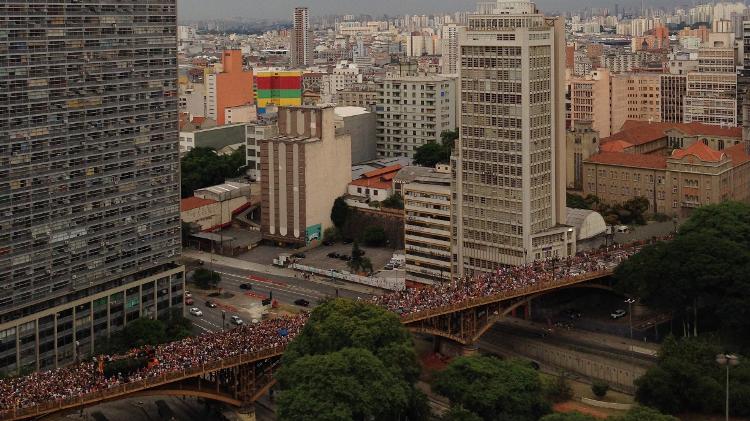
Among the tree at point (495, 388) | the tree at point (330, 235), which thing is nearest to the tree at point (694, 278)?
the tree at point (495, 388)

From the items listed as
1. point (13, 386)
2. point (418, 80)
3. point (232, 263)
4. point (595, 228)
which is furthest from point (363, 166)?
point (13, 386)

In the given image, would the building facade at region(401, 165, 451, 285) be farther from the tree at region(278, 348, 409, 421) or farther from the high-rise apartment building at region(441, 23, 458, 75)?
the high-rise apartment building at region(441, 23, 458, 75)

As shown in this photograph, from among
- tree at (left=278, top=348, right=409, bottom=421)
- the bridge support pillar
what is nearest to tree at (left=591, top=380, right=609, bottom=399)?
the bridge support pillar

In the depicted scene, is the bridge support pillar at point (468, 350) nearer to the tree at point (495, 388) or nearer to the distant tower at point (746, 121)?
the tree at point (495, 388)

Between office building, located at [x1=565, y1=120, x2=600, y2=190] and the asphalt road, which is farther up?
office building, located at [x1=565, y1=120, x2=600, y2=190]

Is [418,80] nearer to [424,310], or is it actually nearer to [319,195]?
[319,195]

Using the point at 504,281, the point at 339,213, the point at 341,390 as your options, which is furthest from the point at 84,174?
the point at 339,213
